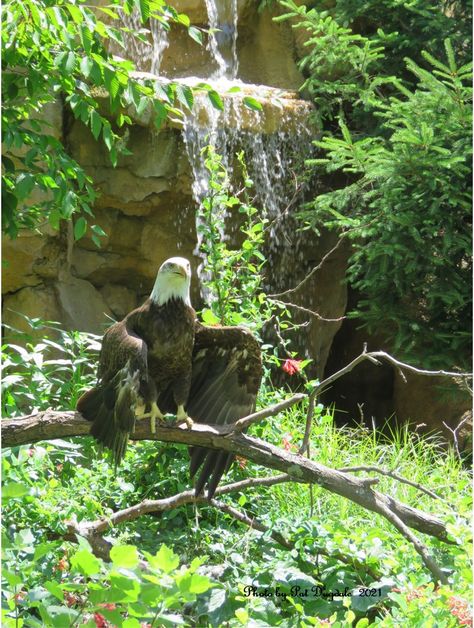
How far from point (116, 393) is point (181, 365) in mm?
466

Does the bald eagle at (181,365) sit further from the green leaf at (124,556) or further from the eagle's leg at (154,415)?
the green leaf at (124,556)

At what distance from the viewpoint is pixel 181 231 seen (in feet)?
22.8

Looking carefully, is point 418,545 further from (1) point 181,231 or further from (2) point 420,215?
(1) point 181,231

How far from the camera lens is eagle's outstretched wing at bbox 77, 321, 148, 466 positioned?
320 cm

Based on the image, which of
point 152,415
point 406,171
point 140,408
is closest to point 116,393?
point 152,415

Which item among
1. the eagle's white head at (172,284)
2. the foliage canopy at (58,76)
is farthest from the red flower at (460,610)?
the foliage canopy at (58,76)

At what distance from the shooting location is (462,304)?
5.84m

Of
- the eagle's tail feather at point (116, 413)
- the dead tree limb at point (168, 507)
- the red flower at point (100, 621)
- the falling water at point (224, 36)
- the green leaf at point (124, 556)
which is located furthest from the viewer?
the falling water at point (224, 36)

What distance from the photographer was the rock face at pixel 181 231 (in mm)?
6531

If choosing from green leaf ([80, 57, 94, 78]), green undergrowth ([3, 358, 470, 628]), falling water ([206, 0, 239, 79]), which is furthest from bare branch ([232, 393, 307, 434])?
falling water ([206, 0, 239, 79])

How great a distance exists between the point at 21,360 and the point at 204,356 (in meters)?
0.81

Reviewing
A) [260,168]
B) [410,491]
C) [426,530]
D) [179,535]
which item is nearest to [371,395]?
[260,168]

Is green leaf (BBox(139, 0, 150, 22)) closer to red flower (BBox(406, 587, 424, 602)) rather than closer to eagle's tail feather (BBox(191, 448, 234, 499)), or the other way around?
eagle's tail feather (BBox(191, 448, 234, 499))

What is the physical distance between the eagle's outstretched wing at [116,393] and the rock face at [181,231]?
8.47ft
